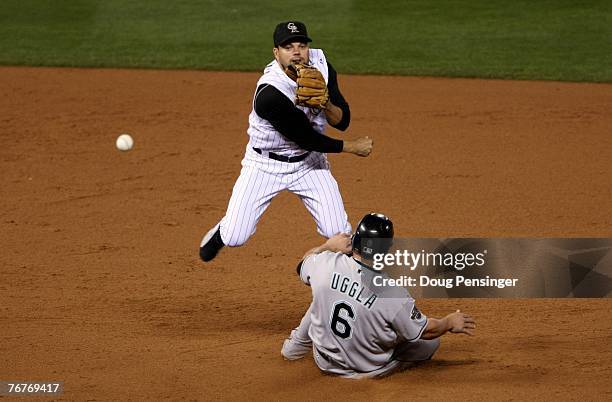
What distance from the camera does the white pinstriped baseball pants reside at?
6.68 meters

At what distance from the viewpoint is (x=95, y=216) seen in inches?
354

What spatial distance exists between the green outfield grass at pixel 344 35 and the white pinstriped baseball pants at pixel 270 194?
729 centimetres

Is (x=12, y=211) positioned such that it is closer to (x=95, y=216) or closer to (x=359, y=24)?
(x=95, y=216)

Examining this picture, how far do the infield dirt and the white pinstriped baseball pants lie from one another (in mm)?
771

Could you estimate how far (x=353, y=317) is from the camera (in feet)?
18.9

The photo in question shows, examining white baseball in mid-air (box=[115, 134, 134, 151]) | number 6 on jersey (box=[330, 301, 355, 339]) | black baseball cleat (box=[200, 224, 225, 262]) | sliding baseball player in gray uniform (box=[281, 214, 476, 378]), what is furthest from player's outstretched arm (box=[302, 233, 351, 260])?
white baseball in mid-air (box=[115, 134, 134, 151])

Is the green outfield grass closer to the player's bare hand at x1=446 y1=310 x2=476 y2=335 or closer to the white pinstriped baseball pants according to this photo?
the white pinstriped baseball pants

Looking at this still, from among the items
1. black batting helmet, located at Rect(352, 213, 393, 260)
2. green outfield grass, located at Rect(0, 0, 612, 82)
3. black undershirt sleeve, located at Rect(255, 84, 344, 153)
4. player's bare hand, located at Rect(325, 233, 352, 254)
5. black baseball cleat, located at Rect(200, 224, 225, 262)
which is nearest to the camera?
black batting helmet, located at Rect(352, 213, 393, 260)

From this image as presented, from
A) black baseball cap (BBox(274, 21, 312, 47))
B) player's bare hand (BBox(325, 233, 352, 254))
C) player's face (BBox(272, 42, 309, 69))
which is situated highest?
black baseball cap (BBox(274, 21, 312, 47))

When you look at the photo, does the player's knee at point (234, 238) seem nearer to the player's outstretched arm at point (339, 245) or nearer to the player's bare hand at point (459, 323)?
the player's outstretched arm at point (339, 245)

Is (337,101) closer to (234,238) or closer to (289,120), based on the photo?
(289,120)

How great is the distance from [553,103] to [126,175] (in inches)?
221

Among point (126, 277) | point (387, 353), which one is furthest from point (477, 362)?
point (126, 277)

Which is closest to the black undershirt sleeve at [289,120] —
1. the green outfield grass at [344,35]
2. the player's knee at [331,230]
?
the player's knee at [331,230]
